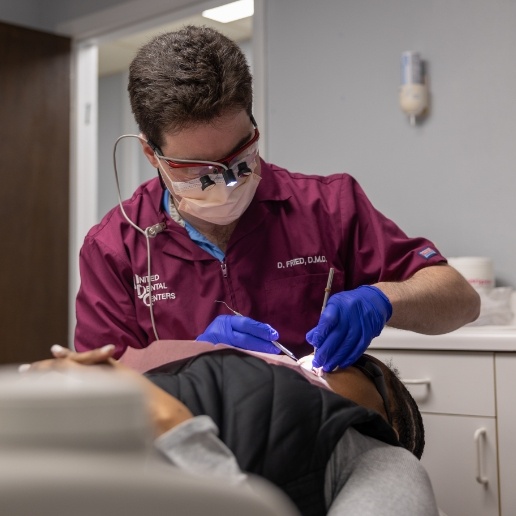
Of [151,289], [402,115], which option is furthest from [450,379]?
[402,115]

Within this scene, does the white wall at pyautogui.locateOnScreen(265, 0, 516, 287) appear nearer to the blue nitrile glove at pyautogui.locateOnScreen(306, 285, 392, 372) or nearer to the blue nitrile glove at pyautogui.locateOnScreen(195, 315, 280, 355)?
the blue nitrile glove at pyautogui.locateOnScreen(306, 285, 392, 372)

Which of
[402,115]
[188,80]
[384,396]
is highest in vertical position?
[402,115]

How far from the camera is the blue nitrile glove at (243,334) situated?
1.35 m

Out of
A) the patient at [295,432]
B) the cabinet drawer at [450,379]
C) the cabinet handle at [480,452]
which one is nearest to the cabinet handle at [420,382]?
→ the cabinet drawer at [450,379]

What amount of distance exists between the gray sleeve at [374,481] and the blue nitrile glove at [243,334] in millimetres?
376

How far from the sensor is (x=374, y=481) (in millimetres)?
907

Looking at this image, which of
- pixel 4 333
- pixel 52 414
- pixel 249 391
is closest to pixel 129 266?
pixel 249 391

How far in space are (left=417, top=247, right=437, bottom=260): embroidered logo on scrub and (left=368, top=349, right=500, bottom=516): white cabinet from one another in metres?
0.56

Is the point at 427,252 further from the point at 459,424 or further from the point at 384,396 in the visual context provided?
the point at 459,424

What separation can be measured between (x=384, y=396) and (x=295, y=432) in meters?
0.43

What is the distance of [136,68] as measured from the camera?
158cm

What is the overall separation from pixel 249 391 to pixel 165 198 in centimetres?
95

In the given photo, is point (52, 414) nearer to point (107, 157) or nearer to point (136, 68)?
point (136, 68)

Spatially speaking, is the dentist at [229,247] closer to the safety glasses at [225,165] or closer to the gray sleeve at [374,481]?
the safety glasses at [225,165]
